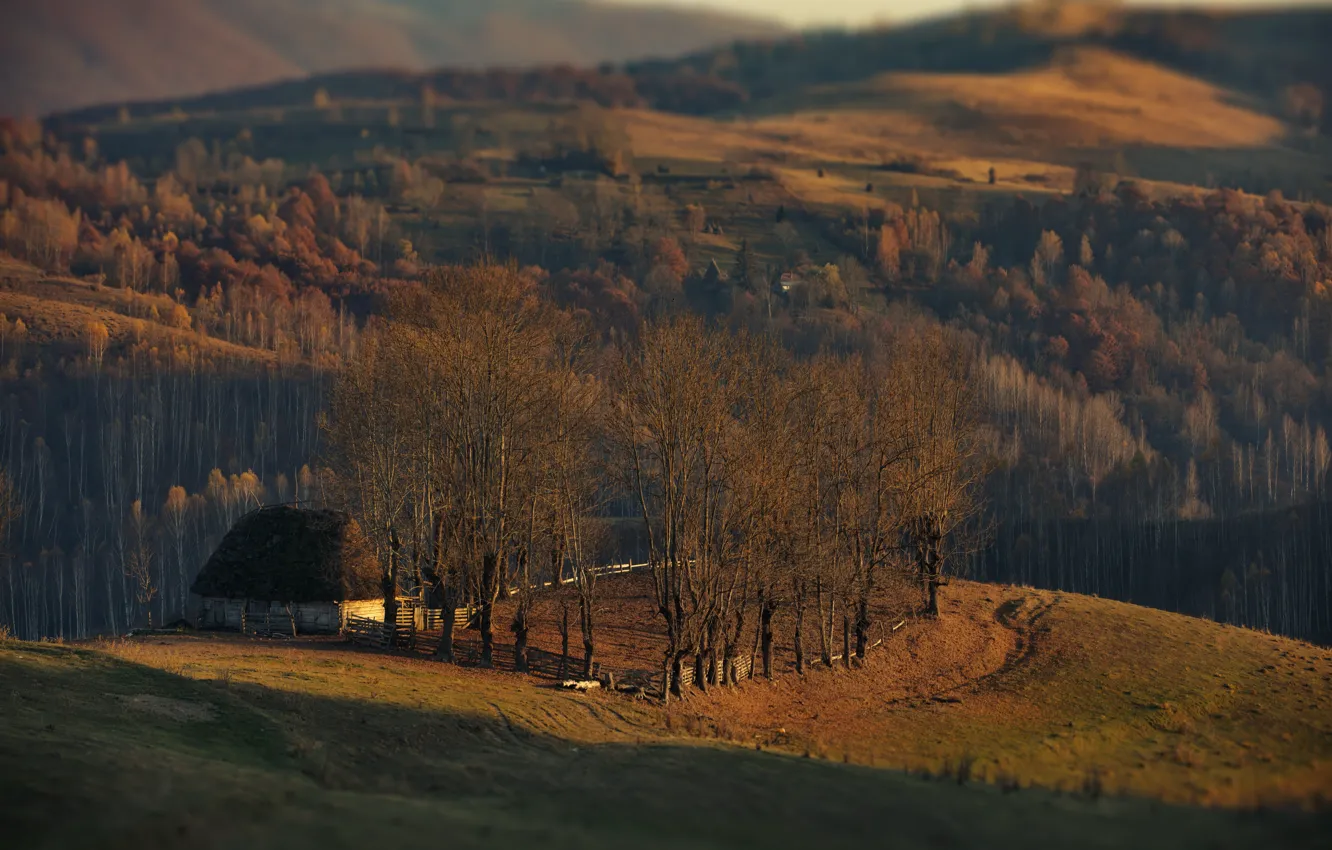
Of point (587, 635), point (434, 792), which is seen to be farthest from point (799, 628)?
point (434, 792)

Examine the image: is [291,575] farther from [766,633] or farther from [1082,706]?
[1082,706]

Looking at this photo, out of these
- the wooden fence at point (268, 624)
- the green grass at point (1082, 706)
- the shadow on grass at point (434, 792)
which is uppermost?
the shadow on grass at point (434, 792)

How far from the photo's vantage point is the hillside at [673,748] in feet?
92.4

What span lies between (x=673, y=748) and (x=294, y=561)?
37147 mm

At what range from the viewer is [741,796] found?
32281 millimetres

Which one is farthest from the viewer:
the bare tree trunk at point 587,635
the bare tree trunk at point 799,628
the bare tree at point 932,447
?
the bare tree at point 932,447

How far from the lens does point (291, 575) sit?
231 ft

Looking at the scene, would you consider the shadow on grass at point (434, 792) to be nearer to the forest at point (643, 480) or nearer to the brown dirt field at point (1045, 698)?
the brown dirt field at point (1045, 698)

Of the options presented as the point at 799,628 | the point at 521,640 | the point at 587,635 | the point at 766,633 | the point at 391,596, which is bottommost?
the point at 391,596

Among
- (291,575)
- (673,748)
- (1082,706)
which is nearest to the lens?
(673,748)

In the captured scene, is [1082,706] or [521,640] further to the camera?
[521,640]

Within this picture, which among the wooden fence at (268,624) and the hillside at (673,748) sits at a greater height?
the hillside at (673,748)

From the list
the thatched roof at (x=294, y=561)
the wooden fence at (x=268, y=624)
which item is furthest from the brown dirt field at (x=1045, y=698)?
the wooden fence at (x=268, y=624)

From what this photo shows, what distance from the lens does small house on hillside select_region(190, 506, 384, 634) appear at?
228 ft
